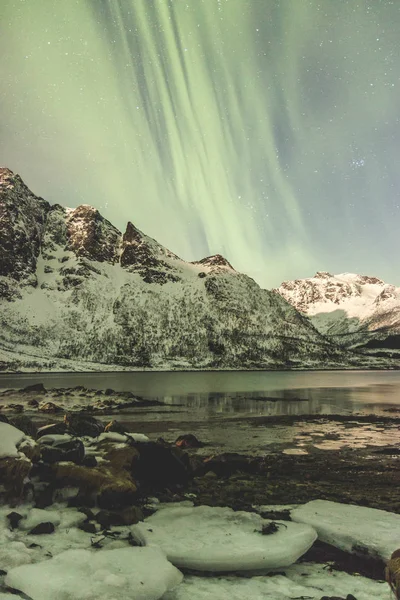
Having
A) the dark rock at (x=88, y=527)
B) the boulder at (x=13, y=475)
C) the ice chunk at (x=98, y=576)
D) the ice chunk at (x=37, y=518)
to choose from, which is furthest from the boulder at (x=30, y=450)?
the ice chunk at (x=98, y=576)

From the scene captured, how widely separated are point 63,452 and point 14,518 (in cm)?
315

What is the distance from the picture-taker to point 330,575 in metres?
6.86

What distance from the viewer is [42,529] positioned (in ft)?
27.0

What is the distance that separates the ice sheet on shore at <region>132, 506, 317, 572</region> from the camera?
7.04 m

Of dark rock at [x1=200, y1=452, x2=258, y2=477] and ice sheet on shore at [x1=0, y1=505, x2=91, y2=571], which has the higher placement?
ice sheet on shore at [x1=0, y1=505, x2=91, y2=571]

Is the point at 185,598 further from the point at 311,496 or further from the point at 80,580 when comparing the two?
the point at 311,496

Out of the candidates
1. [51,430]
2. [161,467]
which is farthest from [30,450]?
[51,430]

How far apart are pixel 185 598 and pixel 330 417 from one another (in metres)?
29.7

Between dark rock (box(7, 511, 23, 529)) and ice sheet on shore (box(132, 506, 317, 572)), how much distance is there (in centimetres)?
249

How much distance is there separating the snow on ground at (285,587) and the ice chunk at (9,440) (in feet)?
18.5

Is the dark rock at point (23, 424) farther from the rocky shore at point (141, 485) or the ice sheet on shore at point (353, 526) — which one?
the ice sheet on shore at point (353, 526)

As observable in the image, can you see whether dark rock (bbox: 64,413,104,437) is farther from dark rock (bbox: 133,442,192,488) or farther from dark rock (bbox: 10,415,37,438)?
dark rock (bbox: 133,442,192,488)

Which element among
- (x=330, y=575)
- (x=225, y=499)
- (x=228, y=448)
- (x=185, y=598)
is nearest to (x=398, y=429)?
(x=228, y=448)

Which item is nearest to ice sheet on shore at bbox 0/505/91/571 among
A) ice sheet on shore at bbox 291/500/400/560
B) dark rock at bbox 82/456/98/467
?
dark rock at bbox 82/456/98/467
